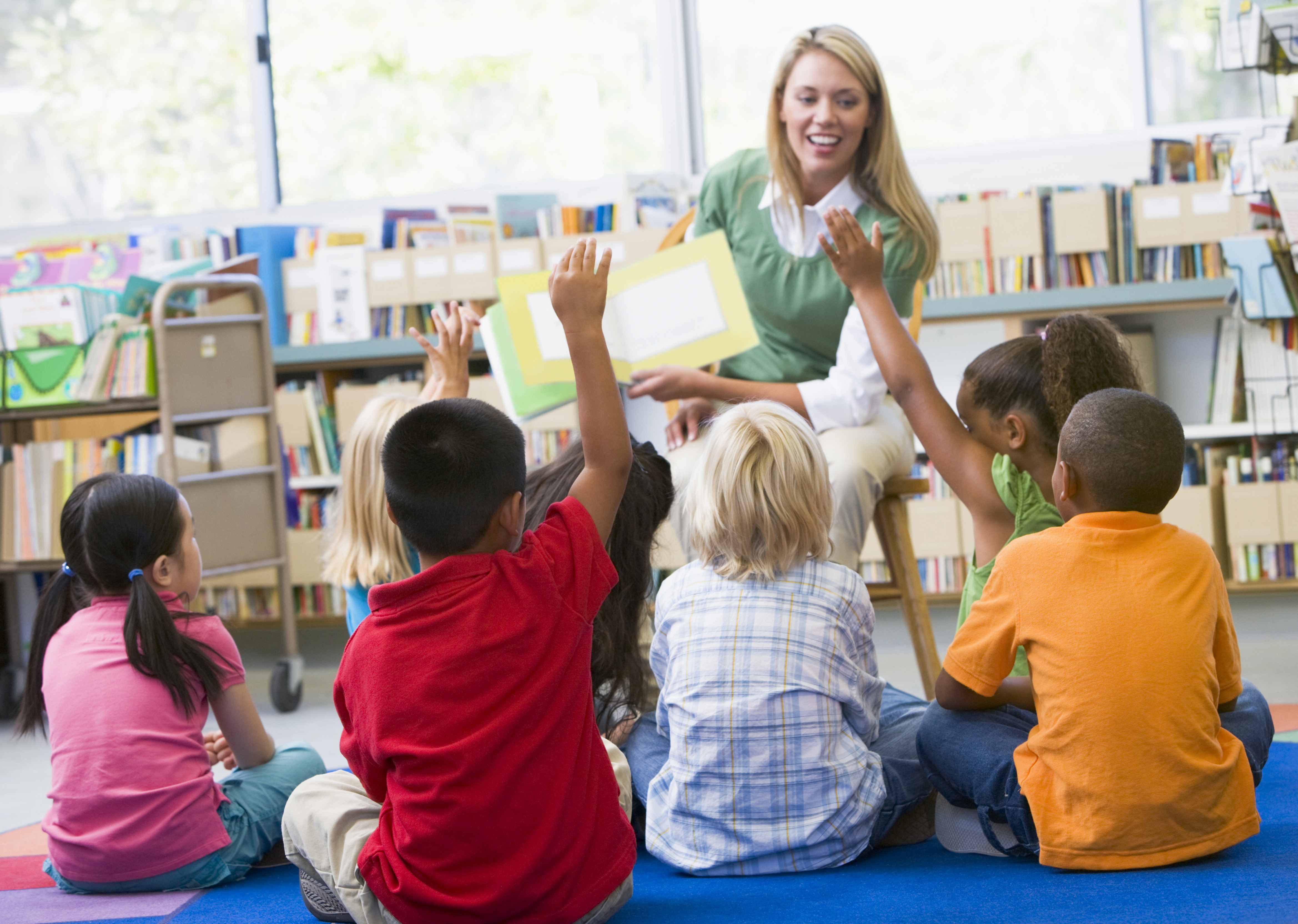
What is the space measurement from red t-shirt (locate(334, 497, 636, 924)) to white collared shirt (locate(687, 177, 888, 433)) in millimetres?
1045

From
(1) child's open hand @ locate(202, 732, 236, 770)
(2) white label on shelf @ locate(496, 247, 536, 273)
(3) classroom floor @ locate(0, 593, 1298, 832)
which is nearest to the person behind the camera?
(1) child's open hand @ locate(202, 732, 236, 770)

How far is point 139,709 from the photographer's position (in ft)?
4.81

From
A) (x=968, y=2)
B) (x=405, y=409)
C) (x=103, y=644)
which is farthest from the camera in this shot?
(x=968, y=2)

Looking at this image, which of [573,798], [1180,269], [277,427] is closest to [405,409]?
[573,798]

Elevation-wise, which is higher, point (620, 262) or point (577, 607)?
point (620, 262)

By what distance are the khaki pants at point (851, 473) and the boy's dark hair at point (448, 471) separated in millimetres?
844

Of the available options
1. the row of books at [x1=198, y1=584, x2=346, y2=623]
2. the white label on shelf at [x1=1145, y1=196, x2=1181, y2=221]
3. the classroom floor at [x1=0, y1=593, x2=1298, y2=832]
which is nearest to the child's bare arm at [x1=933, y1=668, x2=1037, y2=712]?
the classroom floor at [x1=0, y1=593, x2=1298, y2=832]

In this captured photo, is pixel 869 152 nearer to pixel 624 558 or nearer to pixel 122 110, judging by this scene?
pixel 624 558

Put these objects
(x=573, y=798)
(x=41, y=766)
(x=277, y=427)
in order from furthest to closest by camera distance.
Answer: (x=277, y=427), (x=41, y=766), (x=573, y=798)

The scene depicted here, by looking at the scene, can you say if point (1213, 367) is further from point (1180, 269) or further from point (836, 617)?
point (836, 617)

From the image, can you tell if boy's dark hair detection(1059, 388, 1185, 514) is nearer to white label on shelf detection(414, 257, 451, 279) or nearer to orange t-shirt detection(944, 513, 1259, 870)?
orange t-shirt detection(944, 513, 1259, 870)

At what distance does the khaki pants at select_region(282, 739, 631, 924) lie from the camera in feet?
3.92

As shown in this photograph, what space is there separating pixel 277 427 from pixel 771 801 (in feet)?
6.85

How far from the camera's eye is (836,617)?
A: 1399 mm
